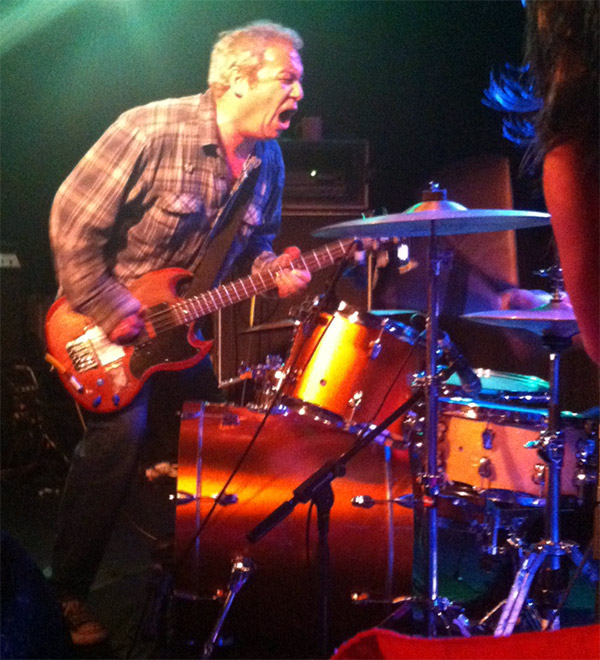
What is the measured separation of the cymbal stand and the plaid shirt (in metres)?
1.32

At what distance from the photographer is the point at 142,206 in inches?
117

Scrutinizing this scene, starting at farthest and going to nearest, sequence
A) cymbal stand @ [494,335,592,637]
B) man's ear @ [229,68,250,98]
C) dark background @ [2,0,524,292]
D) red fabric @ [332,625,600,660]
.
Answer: dark background @ [2,0,524,292] → man's ear @ [229,68,250,98] → cymbal stand @ [494,335,592,637] → red fabric @ [332,625,600,660]

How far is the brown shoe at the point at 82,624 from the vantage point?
2504 millimetres

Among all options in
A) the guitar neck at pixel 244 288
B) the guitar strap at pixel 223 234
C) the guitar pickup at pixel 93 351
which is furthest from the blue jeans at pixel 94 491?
the guitar strap at pixel 223 234

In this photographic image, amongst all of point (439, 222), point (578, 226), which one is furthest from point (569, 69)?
point (439, 222)

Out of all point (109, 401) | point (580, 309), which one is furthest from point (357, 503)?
point (580, 309)

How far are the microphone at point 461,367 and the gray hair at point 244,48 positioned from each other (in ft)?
5.10

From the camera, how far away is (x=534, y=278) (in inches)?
133

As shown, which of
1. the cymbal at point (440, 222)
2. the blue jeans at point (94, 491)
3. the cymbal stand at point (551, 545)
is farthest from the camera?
the blue jeans at point (94, 491)

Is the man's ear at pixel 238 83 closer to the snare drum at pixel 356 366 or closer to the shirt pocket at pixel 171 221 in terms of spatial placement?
the shirt pocket at pixel 171 221

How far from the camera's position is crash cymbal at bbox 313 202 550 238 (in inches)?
80.7

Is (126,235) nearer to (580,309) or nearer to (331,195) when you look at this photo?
(331,195)

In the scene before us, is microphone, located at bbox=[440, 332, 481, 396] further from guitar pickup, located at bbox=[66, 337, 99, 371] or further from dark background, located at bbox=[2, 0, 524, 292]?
guitar pickup, located at bbox=[66, 337, 99, 371]

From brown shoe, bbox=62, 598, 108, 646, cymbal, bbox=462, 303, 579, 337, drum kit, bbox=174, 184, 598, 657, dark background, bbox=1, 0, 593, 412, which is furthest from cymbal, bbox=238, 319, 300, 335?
brown shoe, bbox=62, 598, 108, 646
